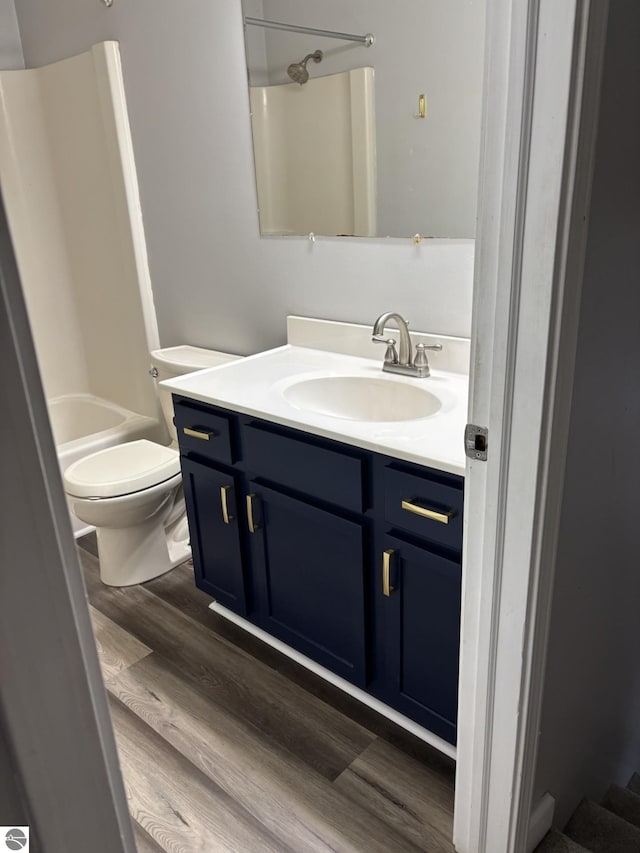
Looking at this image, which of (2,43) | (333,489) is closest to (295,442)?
(333,489)

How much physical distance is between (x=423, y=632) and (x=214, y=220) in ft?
5.43

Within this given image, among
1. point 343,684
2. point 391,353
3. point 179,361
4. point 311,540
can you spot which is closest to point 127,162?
point 179,361

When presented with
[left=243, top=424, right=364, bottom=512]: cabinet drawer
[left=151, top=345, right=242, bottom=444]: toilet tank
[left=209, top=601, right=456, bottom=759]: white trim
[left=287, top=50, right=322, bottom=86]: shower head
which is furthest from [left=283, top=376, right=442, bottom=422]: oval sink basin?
[left=287, top=50, right=322, bottom=86]: shower head

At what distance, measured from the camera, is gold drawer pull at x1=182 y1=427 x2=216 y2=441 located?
1.91 m

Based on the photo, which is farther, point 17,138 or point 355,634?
point 17,138

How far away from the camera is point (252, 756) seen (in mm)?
1709

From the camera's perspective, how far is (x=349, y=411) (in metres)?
1.95

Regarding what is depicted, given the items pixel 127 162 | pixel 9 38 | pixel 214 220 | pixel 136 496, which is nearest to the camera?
pixel 136 496

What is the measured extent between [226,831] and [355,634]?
0.54 metres

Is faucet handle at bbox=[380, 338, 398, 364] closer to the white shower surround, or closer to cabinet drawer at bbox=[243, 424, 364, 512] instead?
cabinet drawer at bbox=[243, 424, 364, 512]

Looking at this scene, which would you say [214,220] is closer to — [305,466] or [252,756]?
[305,466]

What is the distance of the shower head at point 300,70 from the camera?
1958mm

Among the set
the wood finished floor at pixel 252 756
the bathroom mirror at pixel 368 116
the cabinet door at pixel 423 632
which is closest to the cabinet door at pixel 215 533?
the wood finished floor at pixel 252 756

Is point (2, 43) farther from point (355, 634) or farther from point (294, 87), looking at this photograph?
point (355, 634)
